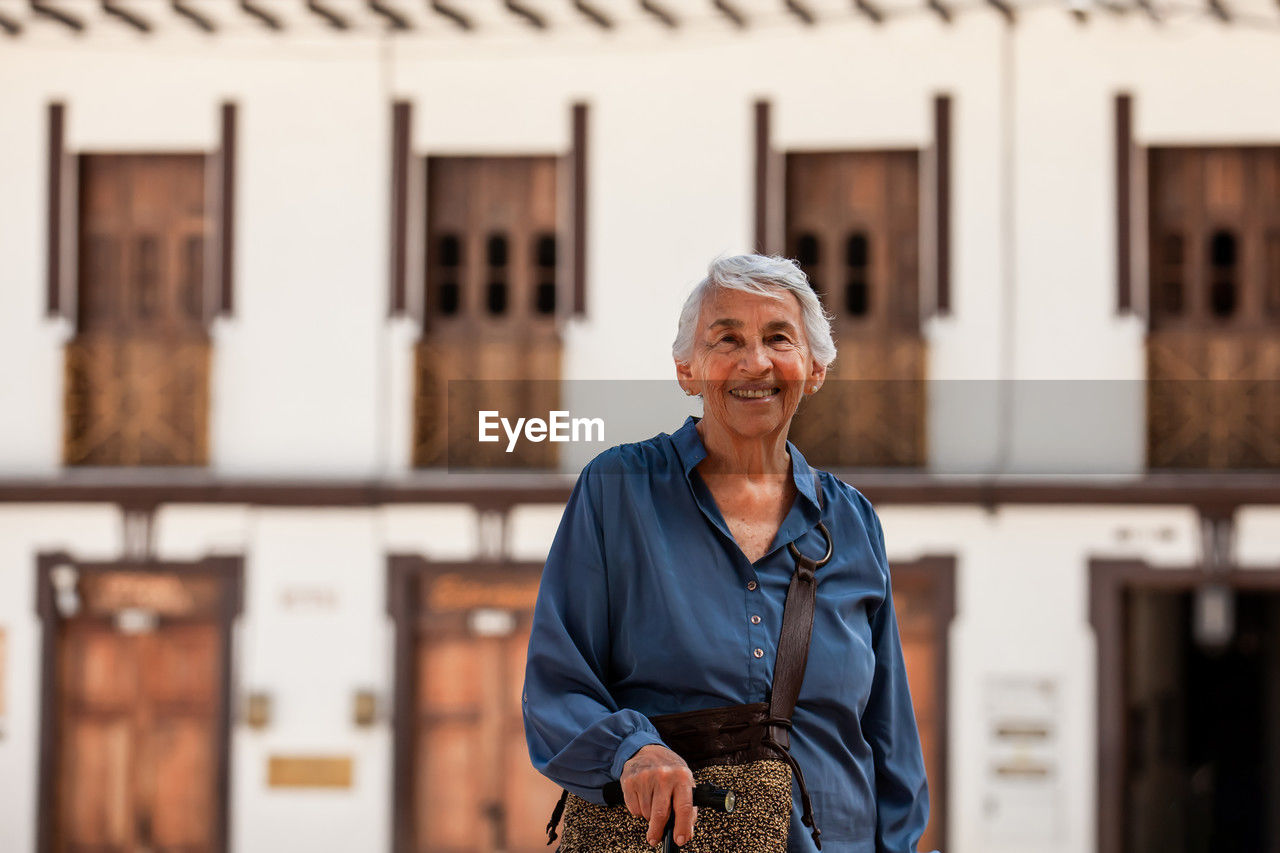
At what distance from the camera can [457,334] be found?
36.0 ft

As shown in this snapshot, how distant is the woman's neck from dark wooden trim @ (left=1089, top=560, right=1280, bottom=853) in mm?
8621

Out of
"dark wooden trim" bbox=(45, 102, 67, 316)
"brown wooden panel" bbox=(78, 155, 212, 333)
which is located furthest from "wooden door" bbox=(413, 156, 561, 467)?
"dark wooden trim" bbox=(45, 102, 67, 316)

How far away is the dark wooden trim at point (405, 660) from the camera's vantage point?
10672mm

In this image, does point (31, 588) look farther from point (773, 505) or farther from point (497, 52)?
point (773, 505)

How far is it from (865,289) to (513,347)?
2.56m

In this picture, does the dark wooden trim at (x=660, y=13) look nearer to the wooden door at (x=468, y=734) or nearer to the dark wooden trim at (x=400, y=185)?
the dark wooden trim at (x=400, y=185)

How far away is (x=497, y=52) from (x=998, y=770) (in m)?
6.19

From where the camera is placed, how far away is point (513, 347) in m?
10.9

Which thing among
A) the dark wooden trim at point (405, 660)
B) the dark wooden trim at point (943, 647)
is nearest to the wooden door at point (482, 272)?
the dark wooden trim at point (405, 660)

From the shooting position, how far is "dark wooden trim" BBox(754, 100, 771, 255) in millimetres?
10719

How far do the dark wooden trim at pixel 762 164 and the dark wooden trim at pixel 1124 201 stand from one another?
243 centimetres

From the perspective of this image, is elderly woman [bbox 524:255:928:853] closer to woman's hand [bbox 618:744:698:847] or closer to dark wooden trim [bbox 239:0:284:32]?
woman's hand [bbox 618:744:698:847]

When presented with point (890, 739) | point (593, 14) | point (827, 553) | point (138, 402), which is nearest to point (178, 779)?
point (138, 402)

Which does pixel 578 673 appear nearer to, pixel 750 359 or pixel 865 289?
pixel 750 359
